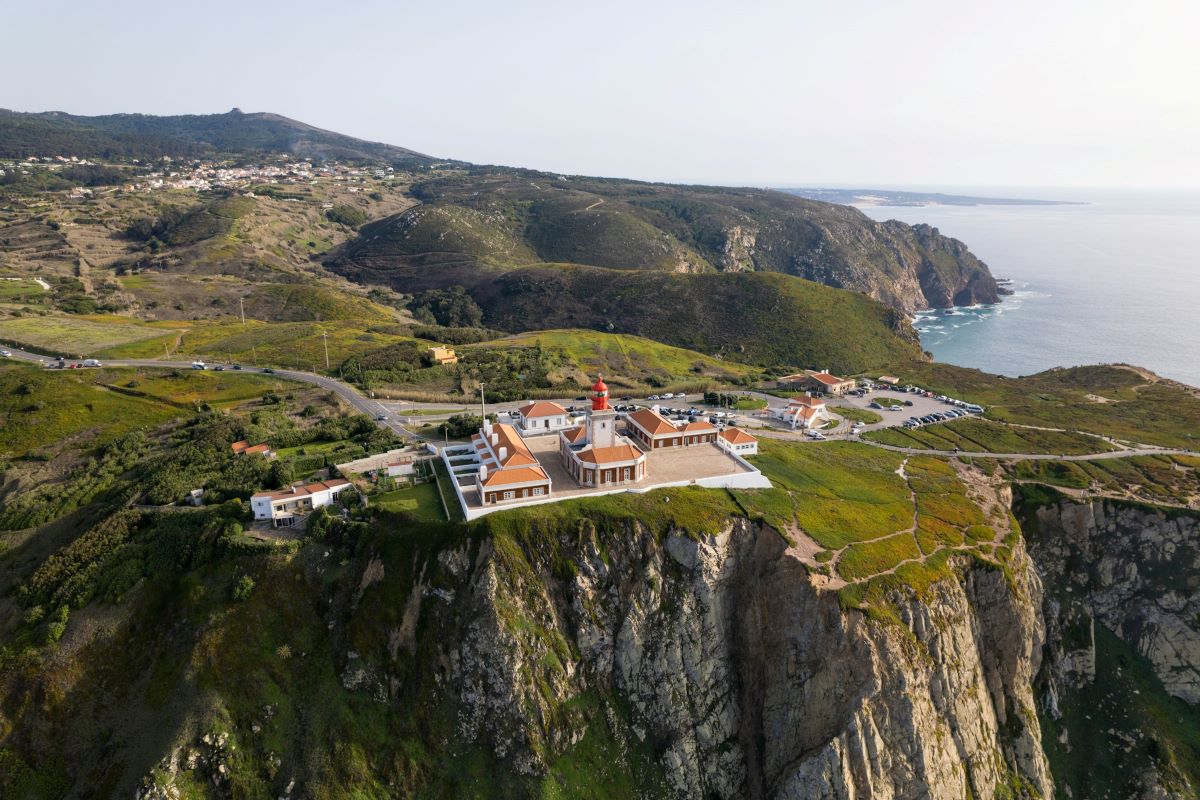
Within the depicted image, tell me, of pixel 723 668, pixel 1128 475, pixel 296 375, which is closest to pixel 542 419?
pixel 723 668

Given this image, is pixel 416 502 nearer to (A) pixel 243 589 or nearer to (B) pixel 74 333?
(A) pixel 243 589

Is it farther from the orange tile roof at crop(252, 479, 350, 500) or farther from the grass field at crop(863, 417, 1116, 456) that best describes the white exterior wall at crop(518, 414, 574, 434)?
the grass field at crop(863, 417, 1116, 456)

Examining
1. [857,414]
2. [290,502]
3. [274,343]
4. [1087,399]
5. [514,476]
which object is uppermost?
[514,476]

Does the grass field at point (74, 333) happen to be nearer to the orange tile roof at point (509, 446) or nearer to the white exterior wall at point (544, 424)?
the white exterior wall at point (544, 424)

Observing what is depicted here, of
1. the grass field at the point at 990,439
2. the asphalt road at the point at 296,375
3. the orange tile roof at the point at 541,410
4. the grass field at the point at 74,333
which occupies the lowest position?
the grass field at the point at 990,439

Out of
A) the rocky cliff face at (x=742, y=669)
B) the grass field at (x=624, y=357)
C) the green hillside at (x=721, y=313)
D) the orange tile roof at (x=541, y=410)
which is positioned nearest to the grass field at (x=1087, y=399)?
the green hillside at (x=721, y=313)

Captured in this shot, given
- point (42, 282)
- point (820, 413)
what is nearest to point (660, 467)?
point (820, 413)
